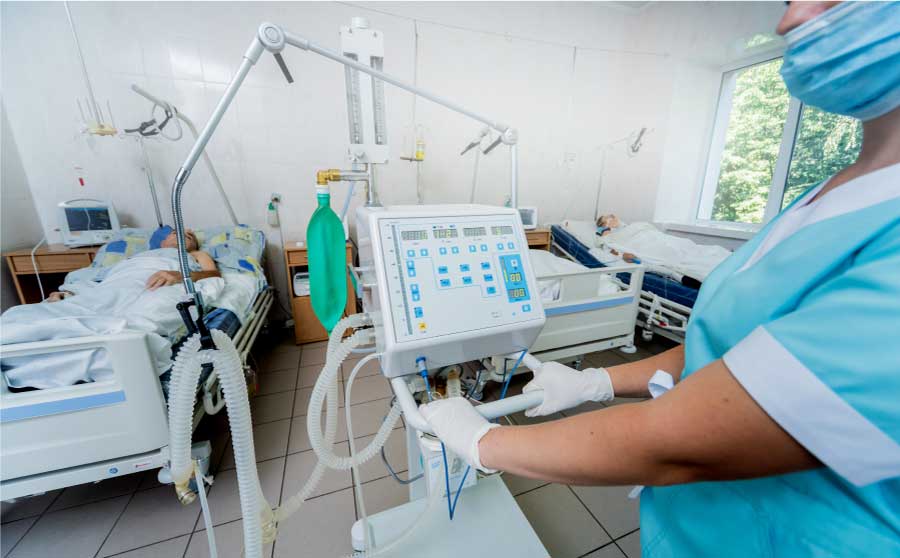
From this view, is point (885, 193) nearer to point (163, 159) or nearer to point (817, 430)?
point (817, 430)

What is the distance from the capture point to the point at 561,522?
4.19ft

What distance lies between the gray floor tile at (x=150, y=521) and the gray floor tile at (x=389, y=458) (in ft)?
2.09

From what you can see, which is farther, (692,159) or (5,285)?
(692,159)

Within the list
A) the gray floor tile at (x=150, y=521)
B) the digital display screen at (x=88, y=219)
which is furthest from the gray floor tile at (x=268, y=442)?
the digital display screen at (x=88, y=219)

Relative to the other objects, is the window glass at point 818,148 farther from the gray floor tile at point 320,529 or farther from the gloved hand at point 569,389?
the gray floor tile at point 320,529

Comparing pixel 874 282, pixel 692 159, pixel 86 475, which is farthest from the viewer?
pixel 692 159

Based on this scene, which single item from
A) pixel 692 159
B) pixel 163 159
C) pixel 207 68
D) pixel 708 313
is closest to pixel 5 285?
pixel 163 159

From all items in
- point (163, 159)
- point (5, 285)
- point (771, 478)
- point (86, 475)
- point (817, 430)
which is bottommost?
point (86, 475)

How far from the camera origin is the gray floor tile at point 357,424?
166 centimetres

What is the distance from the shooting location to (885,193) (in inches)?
14.0

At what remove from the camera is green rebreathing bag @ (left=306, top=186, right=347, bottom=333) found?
943mm

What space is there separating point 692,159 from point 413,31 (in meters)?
3.16

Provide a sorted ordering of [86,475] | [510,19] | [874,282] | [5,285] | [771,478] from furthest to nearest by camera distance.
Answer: [510,19], [5,285], [86,475], [771,478], [874,282]

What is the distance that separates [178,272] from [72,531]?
1.15 m
